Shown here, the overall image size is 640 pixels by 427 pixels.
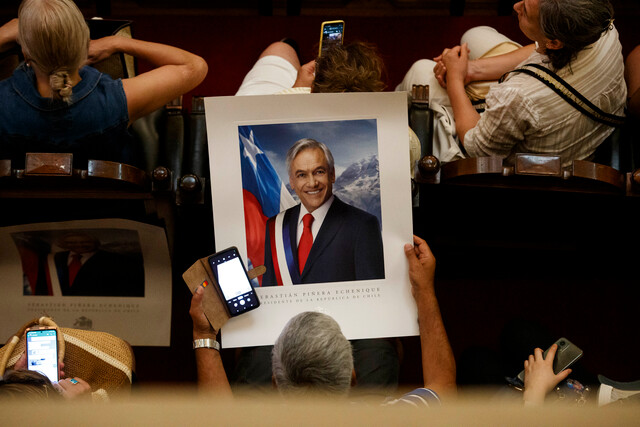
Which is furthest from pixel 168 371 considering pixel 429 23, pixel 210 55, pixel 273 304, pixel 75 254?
pixel 429 23

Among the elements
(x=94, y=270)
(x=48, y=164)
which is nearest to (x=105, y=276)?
(x=94, y=270)

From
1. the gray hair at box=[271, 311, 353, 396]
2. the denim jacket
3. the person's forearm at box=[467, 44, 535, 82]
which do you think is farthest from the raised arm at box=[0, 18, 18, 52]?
the person's forearm at box=[467, 44, 535, 82]

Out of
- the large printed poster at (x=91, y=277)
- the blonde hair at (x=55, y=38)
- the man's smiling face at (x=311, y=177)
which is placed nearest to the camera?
the blonde hair at (x=55, y=38)

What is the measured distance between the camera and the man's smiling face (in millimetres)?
1148

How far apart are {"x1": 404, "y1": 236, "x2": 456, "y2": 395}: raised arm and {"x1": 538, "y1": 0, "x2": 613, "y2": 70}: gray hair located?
48 cm

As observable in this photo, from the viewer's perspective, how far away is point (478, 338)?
1.61 m

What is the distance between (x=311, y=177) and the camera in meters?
1.16

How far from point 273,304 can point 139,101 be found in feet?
1.61

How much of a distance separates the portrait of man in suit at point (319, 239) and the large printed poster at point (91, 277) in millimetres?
310

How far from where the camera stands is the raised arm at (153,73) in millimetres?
1090

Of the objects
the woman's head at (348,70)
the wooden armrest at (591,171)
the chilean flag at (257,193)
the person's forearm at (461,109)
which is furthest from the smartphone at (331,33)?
the wooden armrest at (591,171)

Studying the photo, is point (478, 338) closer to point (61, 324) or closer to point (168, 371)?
point (168, 371)

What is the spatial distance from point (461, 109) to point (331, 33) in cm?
39

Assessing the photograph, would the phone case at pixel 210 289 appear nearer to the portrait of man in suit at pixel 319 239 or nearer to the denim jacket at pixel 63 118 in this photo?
the portrait of man in suit at pixel 319 239
